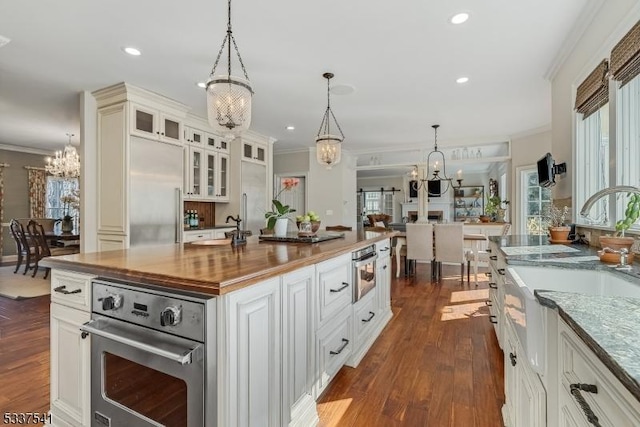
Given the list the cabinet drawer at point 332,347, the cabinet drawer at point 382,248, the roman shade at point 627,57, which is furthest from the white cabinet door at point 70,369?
the roman shade at point 627,57

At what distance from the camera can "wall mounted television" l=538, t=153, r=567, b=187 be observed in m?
2.80

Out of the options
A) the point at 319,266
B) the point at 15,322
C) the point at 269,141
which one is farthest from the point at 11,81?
the point at 319,266

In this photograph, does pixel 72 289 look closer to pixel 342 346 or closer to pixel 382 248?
pixel 342 346

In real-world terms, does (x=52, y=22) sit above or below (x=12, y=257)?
above

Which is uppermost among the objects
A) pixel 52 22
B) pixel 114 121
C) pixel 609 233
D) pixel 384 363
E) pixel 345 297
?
pixel 52 22

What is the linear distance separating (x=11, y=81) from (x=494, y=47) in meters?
5.00

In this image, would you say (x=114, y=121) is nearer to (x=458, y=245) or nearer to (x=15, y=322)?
(x=15, y=322)

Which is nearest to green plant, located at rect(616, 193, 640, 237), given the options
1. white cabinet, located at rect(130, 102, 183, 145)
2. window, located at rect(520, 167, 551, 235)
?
white cabinet, located at rect(130, 102, 183, 145)

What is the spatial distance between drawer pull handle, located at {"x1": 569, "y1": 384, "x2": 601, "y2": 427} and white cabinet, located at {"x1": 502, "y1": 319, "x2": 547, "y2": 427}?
0.92ft

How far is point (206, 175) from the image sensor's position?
4.97 metres

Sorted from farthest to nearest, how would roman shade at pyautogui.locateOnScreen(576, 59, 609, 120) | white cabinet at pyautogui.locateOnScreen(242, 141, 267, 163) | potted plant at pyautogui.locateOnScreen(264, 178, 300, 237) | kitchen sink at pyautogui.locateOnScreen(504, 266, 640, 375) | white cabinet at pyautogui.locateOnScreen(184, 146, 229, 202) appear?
white cabinet at pyautogui.locateOnScreen(242, 141, 267, 163) < white cabinet at pyautogui.locateOnScreen(184, 146, 229, 202) < potted plant at pyautogui.locateOnScreen(264, 178, 300, 237) < roman shade at pyautogui.locateOnScreen(576, 59, 609, 120) < kitchen sink at pyautogui.locateOnScreen(504, 266, 640, 375)

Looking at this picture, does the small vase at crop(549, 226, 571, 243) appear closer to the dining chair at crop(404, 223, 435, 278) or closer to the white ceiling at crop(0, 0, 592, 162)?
the white ceiling at crop(0, 0, 592, 162)

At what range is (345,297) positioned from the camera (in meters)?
2.17

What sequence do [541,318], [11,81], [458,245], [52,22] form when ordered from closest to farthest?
[541,318] < [52,22] < [11,81] < [458,245]
